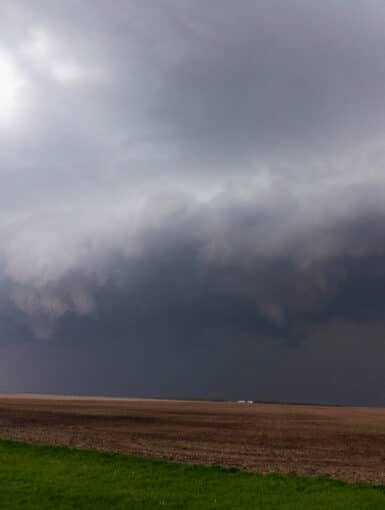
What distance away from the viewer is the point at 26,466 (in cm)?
2950

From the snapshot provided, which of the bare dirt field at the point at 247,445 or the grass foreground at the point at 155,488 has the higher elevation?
the grass foreground at the point at 155,488

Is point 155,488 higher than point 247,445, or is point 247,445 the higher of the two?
point 155,488

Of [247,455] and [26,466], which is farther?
[247,455]

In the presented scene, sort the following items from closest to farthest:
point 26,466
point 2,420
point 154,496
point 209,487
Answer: point 154,496 < point 209,487 < point 26,466 < point 2,420

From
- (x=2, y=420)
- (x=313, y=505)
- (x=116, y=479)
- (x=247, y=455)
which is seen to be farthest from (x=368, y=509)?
(x=2, y=420)

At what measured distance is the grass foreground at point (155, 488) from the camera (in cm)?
2214

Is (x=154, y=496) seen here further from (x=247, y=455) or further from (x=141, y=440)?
(x=141, y=440)

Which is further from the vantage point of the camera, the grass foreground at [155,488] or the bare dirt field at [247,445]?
the bare dirt field at [247,445]

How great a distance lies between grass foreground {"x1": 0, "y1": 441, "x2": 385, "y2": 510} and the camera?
22.1 meters

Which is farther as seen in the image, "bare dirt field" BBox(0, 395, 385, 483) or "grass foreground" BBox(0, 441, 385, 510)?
"bare dirt field" BBox(0, 395, 385, 483)

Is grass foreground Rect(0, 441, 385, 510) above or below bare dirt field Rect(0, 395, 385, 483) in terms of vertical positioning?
above

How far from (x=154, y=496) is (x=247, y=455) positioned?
1623 centimetres

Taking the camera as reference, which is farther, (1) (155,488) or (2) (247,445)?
(2) (247,445)

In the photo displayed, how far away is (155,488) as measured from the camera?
2502cm
